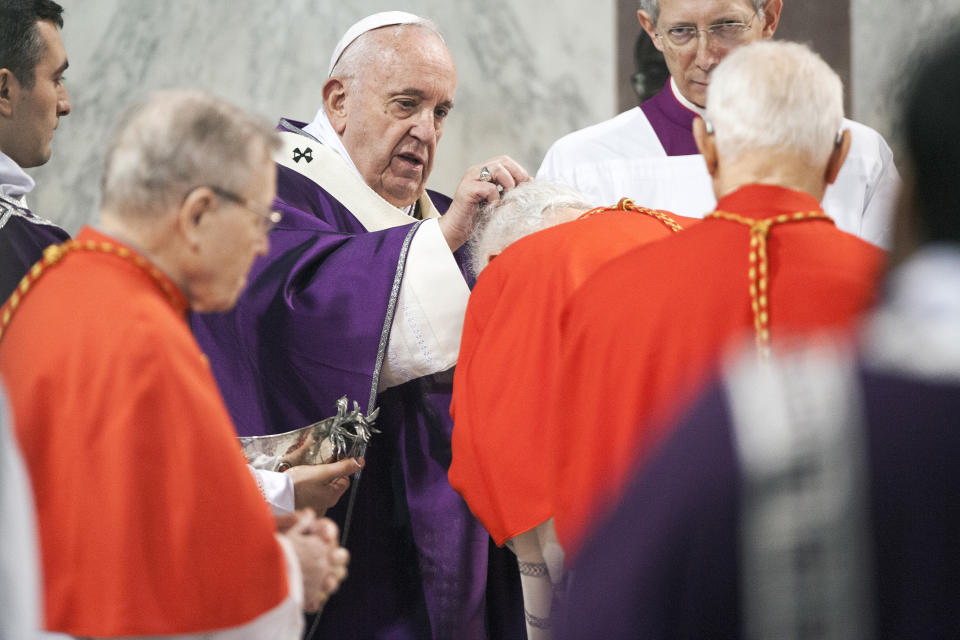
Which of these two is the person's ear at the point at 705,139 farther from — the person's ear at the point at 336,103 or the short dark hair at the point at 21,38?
the short dark hair at the point at 21,38

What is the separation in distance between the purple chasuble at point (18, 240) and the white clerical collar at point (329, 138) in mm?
932

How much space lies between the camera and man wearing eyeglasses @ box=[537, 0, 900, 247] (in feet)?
13.4

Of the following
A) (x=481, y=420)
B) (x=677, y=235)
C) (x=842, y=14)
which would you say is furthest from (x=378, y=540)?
(x=842, y=14)

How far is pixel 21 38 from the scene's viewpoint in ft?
13.1

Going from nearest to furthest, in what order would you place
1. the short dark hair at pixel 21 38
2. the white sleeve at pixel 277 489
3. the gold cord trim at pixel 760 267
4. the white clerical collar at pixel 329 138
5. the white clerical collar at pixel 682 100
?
the gold cord trim at pixel 760 267 → the white sleeve at pixel 277 489 → the short dark hair at pixel 21 38 → the white clerical collar at pixel 329 138 → the white clerical collar at pixel 682 100

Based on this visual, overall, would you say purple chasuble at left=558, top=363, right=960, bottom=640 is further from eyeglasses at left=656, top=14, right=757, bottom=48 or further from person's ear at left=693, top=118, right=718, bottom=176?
eyeglasses at left=656, top=14, right=757, bottom=48

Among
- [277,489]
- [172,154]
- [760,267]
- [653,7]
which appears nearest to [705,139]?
[760,267]

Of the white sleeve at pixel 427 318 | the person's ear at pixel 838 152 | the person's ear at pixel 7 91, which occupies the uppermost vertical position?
the person's ear at pixel 7 91

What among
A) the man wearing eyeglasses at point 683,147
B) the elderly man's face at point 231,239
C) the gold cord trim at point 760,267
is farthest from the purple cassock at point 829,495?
the man wearing eyeglasses at point 683,147

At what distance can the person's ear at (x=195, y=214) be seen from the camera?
6.63ft

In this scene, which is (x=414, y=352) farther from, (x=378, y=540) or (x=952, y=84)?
(x=952, y=84)

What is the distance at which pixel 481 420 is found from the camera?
3.02 m

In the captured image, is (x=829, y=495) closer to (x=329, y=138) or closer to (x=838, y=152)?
(x=838, y=152)

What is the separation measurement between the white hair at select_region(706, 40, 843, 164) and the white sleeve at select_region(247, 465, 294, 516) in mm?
1418
